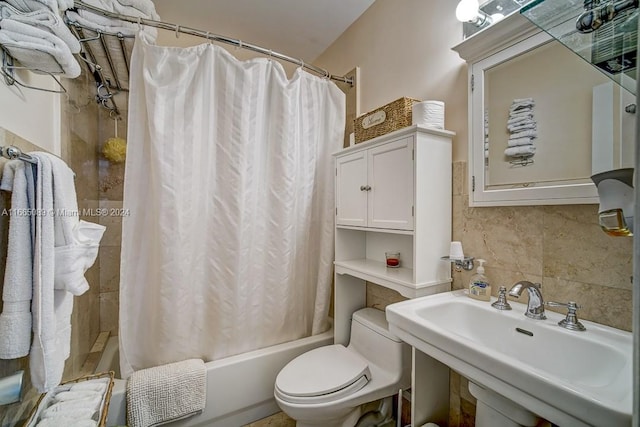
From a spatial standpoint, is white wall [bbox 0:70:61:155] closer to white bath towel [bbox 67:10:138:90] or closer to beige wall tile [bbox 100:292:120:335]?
white bath towel [bbox 67:10:138:90]

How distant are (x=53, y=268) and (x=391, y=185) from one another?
1308mm

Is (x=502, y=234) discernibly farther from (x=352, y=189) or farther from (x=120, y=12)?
(x=120, y=12)

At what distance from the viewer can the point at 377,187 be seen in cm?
145

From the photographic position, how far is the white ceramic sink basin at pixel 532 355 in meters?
0.58

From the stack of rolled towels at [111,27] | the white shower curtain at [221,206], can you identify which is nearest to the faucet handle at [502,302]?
the white shower curtain at [221,206]

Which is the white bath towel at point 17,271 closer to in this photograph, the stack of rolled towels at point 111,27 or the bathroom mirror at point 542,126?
the stack of rolled towels at point 111,27

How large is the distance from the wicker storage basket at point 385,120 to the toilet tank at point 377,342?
106cm

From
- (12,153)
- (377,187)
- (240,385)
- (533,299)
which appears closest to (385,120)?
(377,187)

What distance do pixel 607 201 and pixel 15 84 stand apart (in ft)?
5.33

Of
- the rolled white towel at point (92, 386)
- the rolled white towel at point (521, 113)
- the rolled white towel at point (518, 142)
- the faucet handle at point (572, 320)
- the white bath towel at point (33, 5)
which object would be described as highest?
the white bath towel at point (33, 5)

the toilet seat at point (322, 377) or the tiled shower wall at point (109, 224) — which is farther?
the tiled shower wall at point (109, 224)

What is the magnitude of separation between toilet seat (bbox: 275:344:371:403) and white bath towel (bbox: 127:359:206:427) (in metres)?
0.42

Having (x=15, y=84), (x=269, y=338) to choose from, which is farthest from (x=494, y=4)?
(x=269, y=338)

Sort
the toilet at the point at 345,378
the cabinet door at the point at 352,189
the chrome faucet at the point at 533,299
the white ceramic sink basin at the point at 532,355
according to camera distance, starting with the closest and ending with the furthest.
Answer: the white ceramic sink basin at the point at 532,355
the chrome faucet at the point at 533,299
the toilet at the point at 345,378
the cabinet door at the point at 352,189
